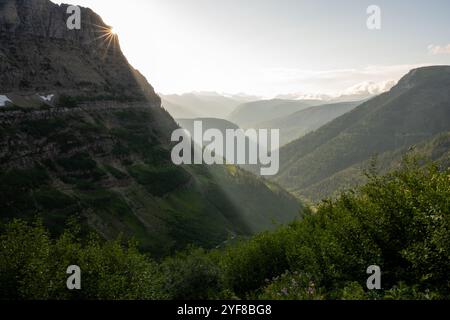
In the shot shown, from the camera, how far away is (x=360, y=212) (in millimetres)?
31031

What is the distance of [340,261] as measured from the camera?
29.6m

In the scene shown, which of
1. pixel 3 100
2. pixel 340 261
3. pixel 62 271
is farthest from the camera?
pixel 3 100

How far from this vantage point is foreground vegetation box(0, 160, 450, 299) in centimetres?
2409

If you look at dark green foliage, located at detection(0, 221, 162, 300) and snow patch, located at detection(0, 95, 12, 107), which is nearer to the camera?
dark green foliage, located at detection(0, 221, 162, 300)

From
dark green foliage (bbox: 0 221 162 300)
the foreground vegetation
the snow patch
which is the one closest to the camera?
the foreground vegetation

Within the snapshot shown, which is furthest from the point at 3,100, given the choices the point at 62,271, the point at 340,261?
the point at 340,261

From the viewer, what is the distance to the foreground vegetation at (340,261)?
24094 mm

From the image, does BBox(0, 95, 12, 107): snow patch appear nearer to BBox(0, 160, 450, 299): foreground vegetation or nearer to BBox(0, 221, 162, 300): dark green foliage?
BBox(0, 221, 162, 300): dark green foliage

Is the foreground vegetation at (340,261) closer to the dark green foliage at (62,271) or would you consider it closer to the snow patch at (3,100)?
the dark green foliage at (62,271)

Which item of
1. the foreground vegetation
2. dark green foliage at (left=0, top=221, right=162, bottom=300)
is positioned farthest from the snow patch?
the foreground vegetation

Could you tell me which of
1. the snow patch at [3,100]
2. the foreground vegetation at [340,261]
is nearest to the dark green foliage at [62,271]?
the foreground vegetation at [340,261]

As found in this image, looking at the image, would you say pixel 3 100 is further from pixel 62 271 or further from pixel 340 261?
pixel 340 261
